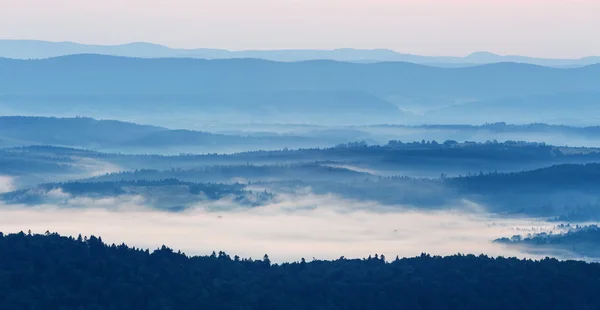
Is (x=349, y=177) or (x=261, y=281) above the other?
(x=349, y=177)

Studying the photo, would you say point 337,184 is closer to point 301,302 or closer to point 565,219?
point 565,219

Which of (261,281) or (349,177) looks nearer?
(261,281)

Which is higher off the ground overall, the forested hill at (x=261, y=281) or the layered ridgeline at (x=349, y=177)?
the layered ridgeline at (x=349, y=177)

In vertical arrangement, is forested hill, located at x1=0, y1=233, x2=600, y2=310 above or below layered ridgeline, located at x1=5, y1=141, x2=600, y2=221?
below

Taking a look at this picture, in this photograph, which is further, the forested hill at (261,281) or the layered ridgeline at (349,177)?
the layered ridgeline at (349,177)

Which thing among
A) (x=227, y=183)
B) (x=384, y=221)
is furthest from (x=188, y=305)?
(x=227, y=183)

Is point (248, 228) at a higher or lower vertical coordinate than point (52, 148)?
lower

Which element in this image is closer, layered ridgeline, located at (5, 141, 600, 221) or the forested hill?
the forested hill

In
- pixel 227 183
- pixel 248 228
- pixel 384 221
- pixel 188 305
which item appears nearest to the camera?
pixel 188 305
